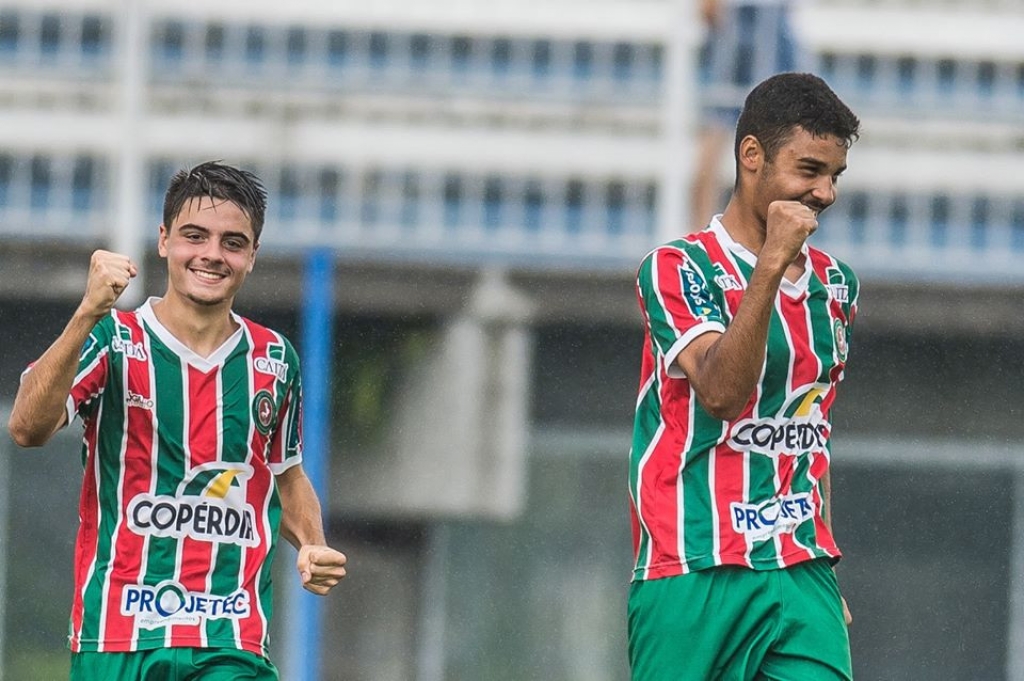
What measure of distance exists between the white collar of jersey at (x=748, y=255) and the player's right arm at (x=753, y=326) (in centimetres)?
21

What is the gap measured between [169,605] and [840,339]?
1.21 metres

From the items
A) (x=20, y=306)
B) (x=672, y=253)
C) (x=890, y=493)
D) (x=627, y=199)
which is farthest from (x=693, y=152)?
(x=672, y=253)

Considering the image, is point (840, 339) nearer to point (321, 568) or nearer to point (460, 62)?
point (321, 568)

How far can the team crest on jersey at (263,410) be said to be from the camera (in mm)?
3062

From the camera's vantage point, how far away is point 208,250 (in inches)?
117

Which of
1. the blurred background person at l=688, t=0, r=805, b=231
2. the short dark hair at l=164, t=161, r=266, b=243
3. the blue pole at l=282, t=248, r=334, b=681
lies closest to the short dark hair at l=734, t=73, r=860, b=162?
the short dark hair at l=164, t=161, r=266, b=243

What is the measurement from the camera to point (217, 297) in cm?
299

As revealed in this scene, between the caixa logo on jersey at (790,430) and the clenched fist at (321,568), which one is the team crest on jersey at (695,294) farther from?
the clenched fist at (321,568)

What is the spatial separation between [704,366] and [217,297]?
85cm

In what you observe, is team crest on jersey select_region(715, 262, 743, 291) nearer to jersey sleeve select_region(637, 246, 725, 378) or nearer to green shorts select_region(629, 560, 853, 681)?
jersey sleeve select_region(637, 246, 725, 378)

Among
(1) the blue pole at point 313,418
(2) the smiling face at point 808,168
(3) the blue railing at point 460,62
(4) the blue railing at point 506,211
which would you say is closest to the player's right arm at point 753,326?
(2) the smiling face at point 808,168

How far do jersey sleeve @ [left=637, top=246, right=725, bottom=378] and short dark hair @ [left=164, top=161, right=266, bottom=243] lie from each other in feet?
2.26

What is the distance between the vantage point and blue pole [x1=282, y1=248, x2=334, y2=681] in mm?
5086

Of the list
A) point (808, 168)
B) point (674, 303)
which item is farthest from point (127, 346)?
point (808, 168)
